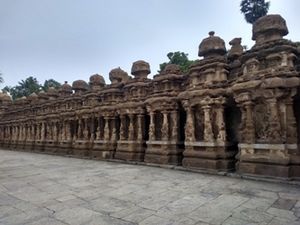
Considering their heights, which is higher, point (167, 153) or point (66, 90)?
point (66, 90)

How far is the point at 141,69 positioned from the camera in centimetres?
1067

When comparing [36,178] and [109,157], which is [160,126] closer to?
[109,157]

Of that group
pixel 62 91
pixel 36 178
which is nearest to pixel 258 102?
pixel 36 178

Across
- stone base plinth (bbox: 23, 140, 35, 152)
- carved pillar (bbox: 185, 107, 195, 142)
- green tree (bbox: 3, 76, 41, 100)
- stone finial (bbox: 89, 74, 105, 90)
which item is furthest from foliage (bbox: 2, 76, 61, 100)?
carved pillar (bbox: 185, 107, 195, 142)

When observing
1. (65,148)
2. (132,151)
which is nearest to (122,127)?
(132,151)

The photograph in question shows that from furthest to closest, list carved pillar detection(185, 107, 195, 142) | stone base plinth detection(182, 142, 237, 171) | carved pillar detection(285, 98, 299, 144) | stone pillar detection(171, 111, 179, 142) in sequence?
1. stone pillar detection(171, 111, 179, 142)
2. carved pillar detection(185, 107, 195, 142)
3. stone base plinth detection(182, 142, 237, 171)
4. carved pillar detection(285, 98, 299, 144)

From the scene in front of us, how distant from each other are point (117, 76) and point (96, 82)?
167 centimetres

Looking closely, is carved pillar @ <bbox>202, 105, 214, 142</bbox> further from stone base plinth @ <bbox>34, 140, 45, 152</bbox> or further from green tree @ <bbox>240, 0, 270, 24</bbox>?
green tree @ <bbox>240, 0, 270, 24</bbox>

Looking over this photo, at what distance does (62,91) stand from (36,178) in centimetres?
1017

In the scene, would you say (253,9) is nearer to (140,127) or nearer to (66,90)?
(66,90)

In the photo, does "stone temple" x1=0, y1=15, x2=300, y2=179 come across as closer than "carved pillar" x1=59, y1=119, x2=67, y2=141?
Yes

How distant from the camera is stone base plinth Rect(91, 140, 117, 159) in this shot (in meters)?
11.2

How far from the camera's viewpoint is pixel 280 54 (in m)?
6.27

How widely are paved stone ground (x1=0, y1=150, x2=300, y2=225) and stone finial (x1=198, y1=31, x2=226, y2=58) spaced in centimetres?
392
